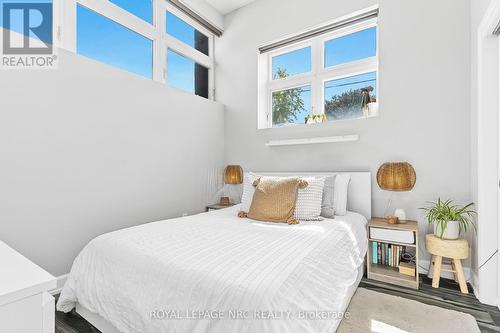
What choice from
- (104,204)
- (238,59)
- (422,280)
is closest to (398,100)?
(422,280)

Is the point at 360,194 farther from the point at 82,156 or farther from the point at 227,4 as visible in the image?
the point at 227,4

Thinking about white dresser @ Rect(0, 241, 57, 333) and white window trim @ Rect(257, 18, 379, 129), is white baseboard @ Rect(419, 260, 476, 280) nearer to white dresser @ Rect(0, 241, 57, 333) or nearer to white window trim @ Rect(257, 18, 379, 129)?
white window trim @ Rect(257, 18, 379, 129)

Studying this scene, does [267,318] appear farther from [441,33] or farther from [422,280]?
[441,33]

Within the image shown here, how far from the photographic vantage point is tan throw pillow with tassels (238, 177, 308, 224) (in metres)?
2.16

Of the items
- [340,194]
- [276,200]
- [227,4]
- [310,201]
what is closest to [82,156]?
[276,200]

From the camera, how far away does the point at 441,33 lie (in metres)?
2.38

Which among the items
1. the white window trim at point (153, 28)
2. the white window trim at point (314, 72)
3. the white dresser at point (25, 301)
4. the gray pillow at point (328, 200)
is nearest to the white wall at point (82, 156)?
the white window trim at point (153, 28)

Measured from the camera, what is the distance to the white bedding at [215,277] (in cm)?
100

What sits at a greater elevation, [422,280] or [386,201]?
[386,201]

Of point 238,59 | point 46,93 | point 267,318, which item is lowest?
point 267,318

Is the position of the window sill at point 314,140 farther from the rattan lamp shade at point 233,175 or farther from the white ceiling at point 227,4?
the white ceiling at point 227,4

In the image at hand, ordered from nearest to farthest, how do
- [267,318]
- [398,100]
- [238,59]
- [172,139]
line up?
[267,318] < [398,100] < [172,139] < [238,59]

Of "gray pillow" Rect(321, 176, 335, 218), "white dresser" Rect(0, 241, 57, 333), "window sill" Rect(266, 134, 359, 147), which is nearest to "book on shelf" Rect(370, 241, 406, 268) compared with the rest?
"gray pillow" Rect(321, 176, 335, 218)

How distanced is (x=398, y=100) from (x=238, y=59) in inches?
86.8
